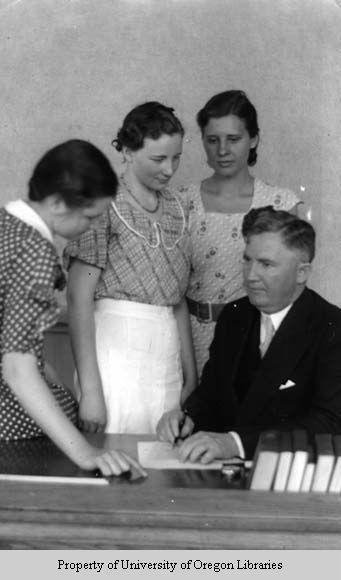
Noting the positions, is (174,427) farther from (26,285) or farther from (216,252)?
(216,252)

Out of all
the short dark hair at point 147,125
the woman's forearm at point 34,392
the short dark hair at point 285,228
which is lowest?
the woman's forearm at point 34,392

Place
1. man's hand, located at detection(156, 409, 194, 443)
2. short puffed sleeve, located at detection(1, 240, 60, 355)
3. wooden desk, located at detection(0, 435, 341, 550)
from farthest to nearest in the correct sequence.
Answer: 1. man's hand, located at detection(156, 409, 194, 443)
2. short puffed sleeve, located at detection(1, 240, 60, 355)
3. wooden desk, located at detection(0, 435, 341, 550)

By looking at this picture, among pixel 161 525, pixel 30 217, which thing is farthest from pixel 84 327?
pixel 161 525

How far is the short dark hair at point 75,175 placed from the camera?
2633mm

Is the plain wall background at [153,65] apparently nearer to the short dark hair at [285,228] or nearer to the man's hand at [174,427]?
the short dark hair at [285,228]

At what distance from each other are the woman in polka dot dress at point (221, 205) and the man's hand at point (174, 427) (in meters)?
0.97

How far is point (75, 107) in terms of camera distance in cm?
554

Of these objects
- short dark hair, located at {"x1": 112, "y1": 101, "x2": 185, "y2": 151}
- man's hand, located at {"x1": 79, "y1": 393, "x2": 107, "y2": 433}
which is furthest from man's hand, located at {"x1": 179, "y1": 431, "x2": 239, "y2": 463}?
short dark hair, located at {"x1": 112, "y1": 101, "x2": 185, "y2": 151}

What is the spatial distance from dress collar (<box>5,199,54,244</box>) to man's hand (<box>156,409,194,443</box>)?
70 cm

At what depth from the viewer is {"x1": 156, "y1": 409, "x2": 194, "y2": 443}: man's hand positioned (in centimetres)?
306

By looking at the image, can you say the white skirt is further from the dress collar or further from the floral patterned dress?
the dress collar

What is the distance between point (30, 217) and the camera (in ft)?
8.74

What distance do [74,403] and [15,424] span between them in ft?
1.06

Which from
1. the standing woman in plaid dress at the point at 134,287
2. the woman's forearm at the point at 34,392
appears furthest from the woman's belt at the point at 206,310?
the woman's forearm at the point at 34,392
